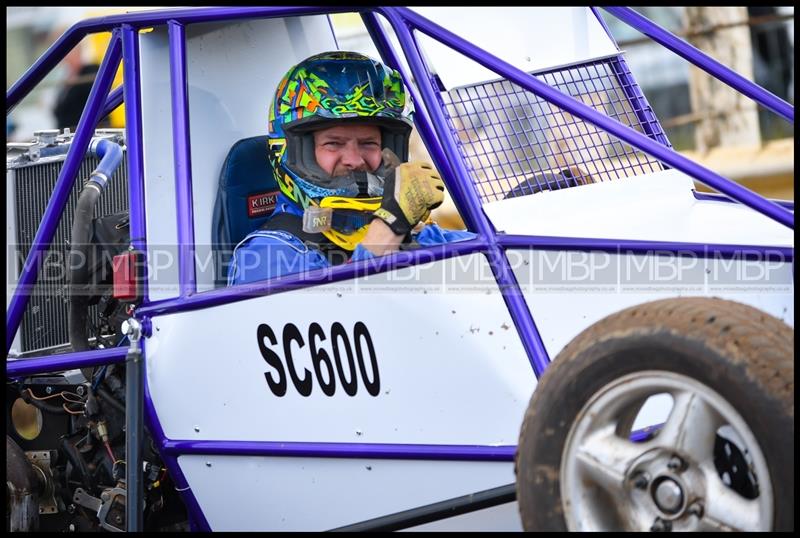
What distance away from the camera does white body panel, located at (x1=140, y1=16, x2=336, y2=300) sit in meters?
3.21

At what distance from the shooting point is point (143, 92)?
3.29 metres

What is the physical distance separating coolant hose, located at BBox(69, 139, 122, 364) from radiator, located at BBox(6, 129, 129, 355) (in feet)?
1.08

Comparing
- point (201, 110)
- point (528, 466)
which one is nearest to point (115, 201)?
point (201, 110)

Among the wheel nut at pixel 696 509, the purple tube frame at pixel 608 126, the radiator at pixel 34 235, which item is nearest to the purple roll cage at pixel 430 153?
the purple tube frame at pixel 608 126

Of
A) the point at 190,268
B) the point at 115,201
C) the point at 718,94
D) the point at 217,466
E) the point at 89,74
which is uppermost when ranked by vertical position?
the point at 89,74

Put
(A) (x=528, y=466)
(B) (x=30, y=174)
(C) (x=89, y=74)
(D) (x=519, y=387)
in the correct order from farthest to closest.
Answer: (C) (x=89, y=74) < (B) (x=30, y=174) < (D) (x=519, y=387) < (A) (x=528, y=466)

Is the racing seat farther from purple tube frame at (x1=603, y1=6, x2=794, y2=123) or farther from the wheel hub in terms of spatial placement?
the wheel hub

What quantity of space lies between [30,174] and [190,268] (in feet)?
3.63

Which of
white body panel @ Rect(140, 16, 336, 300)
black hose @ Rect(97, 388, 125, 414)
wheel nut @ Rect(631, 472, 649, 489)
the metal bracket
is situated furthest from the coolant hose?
wheel nut @ Rect(631, 472, 649, 489)

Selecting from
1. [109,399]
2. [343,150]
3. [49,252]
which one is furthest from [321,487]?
[49,252]

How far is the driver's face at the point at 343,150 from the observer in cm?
339

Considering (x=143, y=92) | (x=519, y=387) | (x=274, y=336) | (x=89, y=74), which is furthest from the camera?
(x=89, y=74)

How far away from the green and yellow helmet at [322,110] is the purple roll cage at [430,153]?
115 millimetres

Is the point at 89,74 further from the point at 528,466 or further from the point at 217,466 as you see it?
the point at 528,466
